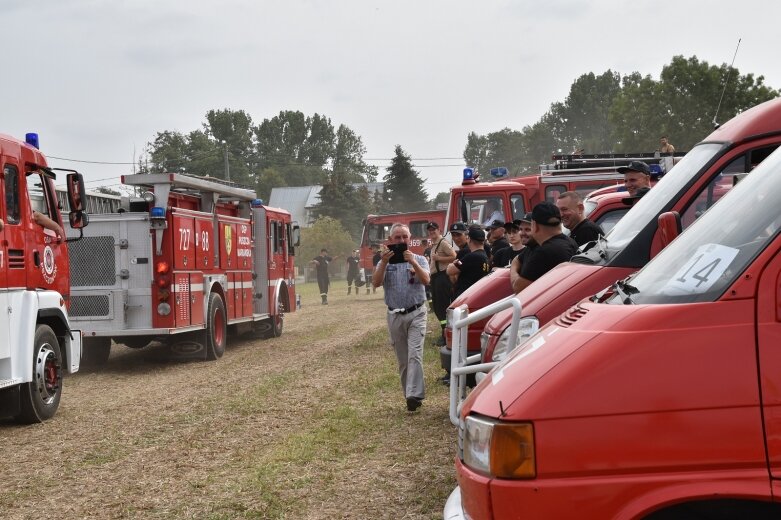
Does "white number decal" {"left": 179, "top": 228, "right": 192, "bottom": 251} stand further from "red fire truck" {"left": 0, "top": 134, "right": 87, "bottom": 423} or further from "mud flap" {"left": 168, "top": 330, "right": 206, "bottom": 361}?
"red fire truck" {"left": 0, "top": 134, "right": 87, "bottom": 423}

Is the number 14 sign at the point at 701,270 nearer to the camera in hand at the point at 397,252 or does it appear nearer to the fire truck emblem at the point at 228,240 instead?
the camera in hand at the point at 397,252

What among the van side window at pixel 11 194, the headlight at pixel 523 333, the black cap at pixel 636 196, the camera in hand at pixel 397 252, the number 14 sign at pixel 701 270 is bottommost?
the headlight at pixel 523 333

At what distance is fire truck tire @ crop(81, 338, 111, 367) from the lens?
16.8 meters

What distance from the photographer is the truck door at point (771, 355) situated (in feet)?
10.1

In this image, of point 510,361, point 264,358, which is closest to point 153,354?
point 264,358

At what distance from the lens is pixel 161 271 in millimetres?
15430

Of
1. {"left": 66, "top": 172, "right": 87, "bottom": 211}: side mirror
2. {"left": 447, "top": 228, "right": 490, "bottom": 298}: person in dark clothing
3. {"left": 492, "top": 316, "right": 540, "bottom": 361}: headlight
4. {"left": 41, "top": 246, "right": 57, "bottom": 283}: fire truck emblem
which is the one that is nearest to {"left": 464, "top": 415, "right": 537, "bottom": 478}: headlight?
{"left": 492, "top": 316, "right": 540, "bottom": 361}: headlight

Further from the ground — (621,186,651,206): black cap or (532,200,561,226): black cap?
(621,186,651,206): black cap

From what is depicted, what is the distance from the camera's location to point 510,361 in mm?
3725

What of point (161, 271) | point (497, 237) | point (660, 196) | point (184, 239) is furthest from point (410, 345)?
point (184, 239)

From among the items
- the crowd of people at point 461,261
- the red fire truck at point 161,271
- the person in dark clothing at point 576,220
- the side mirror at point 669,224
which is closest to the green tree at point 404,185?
the red fire truck at point 161,271

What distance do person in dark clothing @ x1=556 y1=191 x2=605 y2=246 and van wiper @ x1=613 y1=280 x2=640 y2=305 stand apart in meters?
5.08

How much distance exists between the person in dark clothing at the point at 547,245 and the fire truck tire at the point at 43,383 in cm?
529

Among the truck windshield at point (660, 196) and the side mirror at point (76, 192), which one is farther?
the side mirror at point (76, 192)
